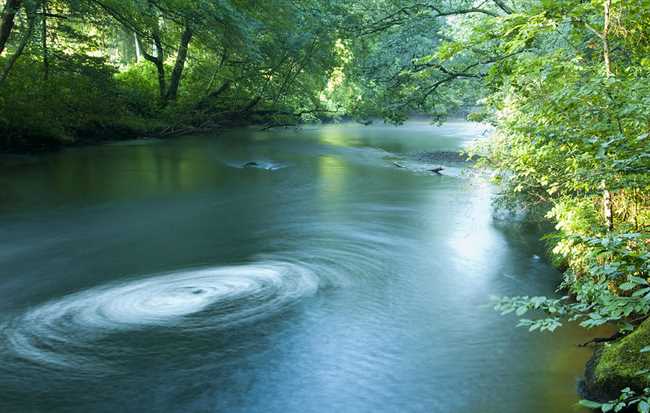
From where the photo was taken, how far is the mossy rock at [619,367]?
5.22m

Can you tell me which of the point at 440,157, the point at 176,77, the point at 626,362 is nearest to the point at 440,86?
the point at 440,157

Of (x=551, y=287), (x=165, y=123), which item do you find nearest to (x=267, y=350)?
(x=551, y=287)

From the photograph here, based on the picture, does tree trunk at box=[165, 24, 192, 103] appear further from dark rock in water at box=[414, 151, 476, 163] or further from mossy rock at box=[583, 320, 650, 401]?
mossy rock at box=[583, 320, 650, 401]

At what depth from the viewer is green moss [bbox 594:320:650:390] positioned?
5.20 m

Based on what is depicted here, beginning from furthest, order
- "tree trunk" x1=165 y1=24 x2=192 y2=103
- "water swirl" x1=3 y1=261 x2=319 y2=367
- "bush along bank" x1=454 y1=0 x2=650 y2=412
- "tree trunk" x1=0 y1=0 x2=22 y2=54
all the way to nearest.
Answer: "tree trunk" x1=165 y1=24 x2=192 y2=103 < "tree trunk" x1=0 y1=0 x2=22 y2=54 < "water swirl" x1=3 y1=261 x2=319 y2=367 < "bush along bank" x1=454 y1=0 x2=650 y2=412

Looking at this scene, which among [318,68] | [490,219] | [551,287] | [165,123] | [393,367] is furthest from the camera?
[165,123]

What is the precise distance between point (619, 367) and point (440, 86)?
14.6 meters

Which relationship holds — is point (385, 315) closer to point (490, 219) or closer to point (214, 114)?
point (490, 219)

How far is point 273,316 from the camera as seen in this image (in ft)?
26.0

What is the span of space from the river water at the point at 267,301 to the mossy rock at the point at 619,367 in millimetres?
283

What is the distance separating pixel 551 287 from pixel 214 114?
24.8 m

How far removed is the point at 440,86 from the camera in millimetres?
19047

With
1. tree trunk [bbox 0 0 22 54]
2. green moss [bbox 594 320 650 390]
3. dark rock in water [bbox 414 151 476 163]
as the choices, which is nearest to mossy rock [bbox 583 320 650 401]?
green moss [bbox 594 320 650 390]

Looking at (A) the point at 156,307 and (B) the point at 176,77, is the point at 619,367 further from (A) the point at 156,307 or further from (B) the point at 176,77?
(B) the point at 176,77
